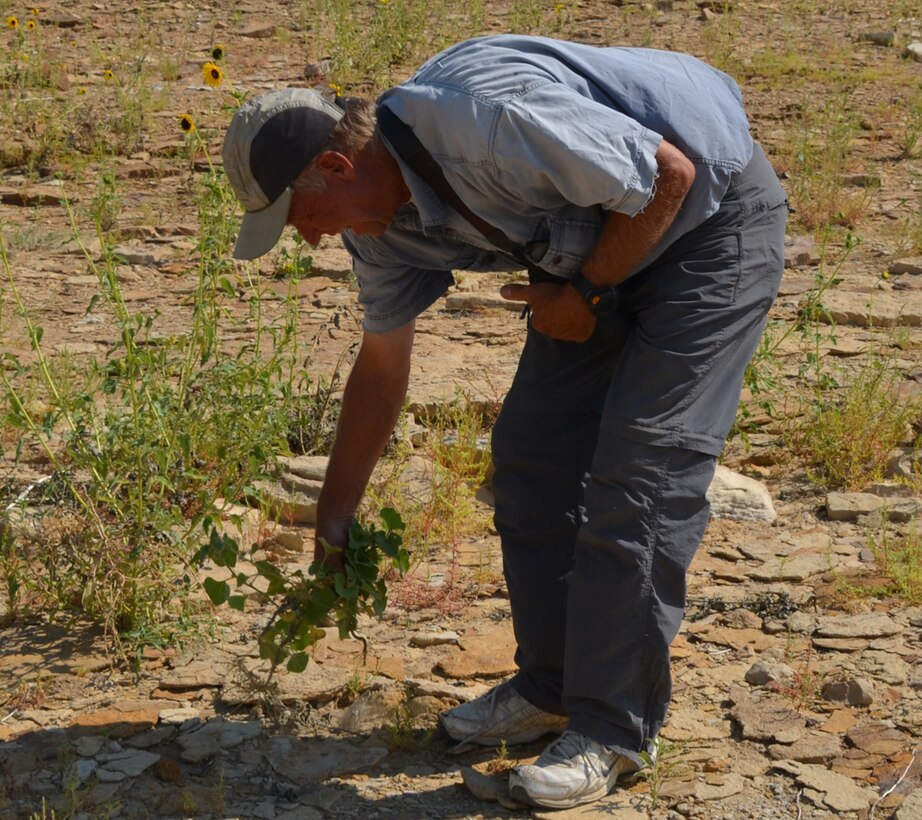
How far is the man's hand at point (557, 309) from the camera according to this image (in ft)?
8.83

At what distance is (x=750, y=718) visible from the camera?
10.2 ft

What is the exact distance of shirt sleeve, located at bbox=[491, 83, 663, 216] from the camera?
237cm

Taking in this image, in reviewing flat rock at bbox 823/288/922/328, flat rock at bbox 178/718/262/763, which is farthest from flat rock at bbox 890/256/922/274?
flat rock at bbox 178/718/262/763

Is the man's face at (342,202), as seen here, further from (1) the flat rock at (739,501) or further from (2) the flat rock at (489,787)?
(1) the flat rock at (739,501)

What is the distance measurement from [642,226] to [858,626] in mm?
1520

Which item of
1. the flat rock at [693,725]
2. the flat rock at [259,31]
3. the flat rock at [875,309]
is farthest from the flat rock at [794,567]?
the flat rock at [259,31]

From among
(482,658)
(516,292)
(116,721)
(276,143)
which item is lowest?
(116,721)

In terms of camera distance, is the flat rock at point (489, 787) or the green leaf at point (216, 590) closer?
the flat rock at point (489, 787)

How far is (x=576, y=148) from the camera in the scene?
236 cm

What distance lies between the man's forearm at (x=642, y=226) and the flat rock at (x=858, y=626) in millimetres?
1382

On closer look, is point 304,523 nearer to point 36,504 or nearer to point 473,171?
point 36,504

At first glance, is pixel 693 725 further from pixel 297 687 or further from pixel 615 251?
pixel 615 251

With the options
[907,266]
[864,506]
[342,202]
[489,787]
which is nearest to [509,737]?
[489,787]

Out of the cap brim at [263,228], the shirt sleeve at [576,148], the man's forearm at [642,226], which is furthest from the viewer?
the cap brim at [263,228]
